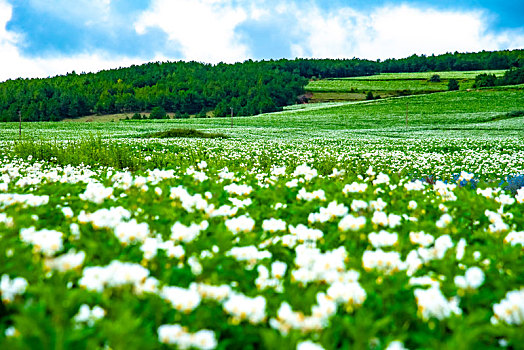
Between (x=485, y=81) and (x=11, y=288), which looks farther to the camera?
(x=485, y=81)

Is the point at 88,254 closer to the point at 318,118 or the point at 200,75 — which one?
the point at 318,118

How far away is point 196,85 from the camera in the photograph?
11188 cm

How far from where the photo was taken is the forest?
93.6 metres

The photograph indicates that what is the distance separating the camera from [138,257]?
7.97 feet

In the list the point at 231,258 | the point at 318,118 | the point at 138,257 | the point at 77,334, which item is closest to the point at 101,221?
the point at 138,257

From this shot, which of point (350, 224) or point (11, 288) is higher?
point (11, 288)

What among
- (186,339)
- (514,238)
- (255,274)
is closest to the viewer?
(186,339)

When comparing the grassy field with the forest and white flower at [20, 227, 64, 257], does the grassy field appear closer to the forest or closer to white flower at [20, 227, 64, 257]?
the forest

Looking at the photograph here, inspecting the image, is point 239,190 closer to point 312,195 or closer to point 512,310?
point 312,195

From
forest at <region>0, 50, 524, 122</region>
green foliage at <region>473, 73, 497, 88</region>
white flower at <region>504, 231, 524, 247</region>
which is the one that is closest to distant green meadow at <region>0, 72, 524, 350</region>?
white flower at <region>504, 231, 524, 247</region>

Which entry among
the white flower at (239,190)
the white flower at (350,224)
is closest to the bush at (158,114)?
the white flower at (239,190)

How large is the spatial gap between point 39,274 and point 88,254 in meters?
0.36

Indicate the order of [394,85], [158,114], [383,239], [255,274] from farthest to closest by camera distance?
[394,85] < [158,114] < [383,239] < [255,274]

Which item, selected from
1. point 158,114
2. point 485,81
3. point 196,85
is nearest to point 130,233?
point 158,114
